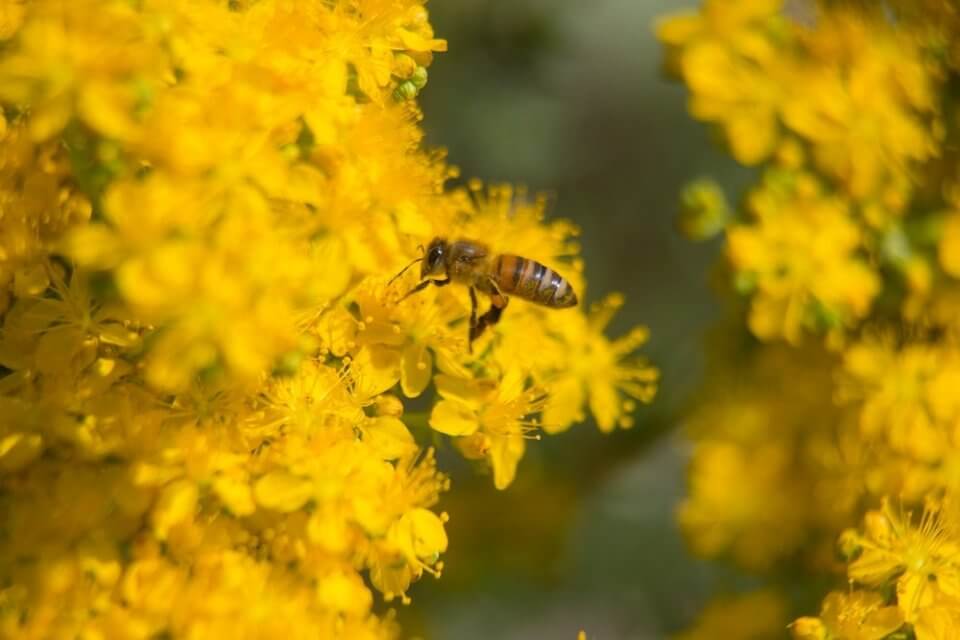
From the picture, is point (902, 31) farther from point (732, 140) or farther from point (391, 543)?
point (391, 543)

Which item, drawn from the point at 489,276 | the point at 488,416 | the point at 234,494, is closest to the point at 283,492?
the point at 234,494

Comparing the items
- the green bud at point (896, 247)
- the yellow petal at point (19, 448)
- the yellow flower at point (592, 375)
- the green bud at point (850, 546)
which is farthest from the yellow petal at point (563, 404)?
the yellow petal at point (19, 448)

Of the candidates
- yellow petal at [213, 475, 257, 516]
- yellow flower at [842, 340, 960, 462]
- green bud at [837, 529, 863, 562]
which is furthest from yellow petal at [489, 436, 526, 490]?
yellow flower at [842, 340, 960, 462]

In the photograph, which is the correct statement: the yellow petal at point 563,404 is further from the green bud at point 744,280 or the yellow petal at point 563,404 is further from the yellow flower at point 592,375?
the green bud at point 744,280

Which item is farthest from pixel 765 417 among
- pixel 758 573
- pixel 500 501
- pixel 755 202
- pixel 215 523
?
pixel 215 523

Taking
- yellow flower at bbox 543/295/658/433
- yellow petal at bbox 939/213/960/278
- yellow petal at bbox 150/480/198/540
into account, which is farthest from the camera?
yellow petal at bbox 939/213/960/278

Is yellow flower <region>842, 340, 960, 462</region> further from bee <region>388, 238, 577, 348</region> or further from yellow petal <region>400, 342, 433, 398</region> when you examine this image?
yellow petal <region>400, 342, 433, 398</region>

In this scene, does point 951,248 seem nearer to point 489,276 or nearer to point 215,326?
point 489,276

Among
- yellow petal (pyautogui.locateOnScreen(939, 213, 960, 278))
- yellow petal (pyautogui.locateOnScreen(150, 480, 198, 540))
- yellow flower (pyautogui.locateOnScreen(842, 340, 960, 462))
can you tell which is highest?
yellow petal (pyautogui.locateOnScreen(939, 213, 960, 278))
